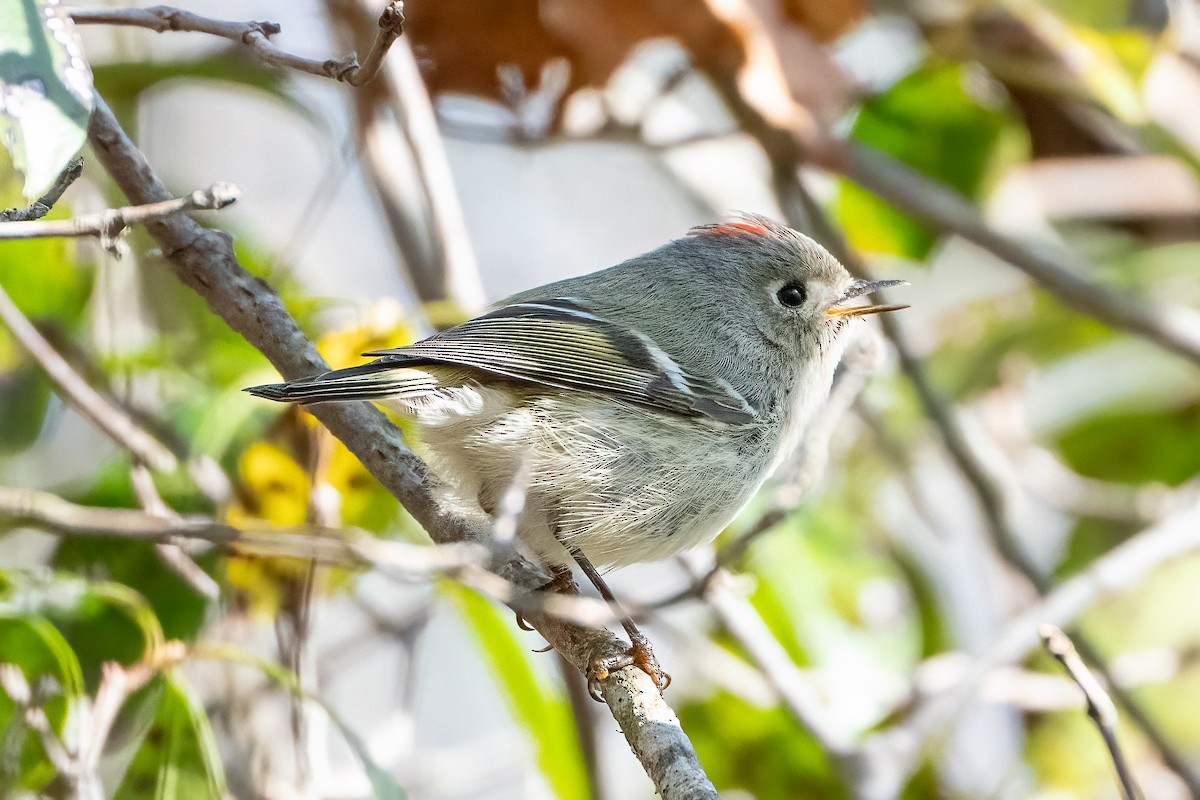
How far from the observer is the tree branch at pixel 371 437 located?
4.74ft

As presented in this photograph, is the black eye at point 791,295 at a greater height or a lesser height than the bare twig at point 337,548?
greater

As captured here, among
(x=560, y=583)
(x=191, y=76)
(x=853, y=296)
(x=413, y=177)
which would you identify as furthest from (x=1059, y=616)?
(x=191, y=76)

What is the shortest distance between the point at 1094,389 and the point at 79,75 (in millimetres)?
2880

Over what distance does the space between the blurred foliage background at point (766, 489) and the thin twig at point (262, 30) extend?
0.15 metres

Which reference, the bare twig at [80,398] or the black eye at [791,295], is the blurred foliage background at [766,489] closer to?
the bare twig at [80,398]

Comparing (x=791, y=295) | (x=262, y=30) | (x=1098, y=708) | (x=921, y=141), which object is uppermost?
(x=921, y=141)

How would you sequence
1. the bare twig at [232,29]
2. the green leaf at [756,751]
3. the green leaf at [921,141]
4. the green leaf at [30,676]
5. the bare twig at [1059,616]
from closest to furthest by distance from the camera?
the bare twig at [232,29], the green leaf at [30,676], the bare twig at [1059,616], the green leaf at [756,751], the green leaf at [921,141]

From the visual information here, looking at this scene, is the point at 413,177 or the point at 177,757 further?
the point at 413,177

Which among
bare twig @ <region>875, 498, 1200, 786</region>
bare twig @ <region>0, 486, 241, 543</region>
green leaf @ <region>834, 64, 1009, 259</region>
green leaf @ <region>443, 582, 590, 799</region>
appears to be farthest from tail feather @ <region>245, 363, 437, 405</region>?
green leaf @ <region>834, 64, 1009, 259</region>

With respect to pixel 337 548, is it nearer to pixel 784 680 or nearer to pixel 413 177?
pixel 784 680

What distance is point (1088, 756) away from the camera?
283 centimetres

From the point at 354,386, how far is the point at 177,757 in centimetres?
60

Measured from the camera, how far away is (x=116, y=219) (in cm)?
112

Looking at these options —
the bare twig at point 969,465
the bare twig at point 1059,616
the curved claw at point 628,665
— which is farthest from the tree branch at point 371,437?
the bare twig at point 969,465
